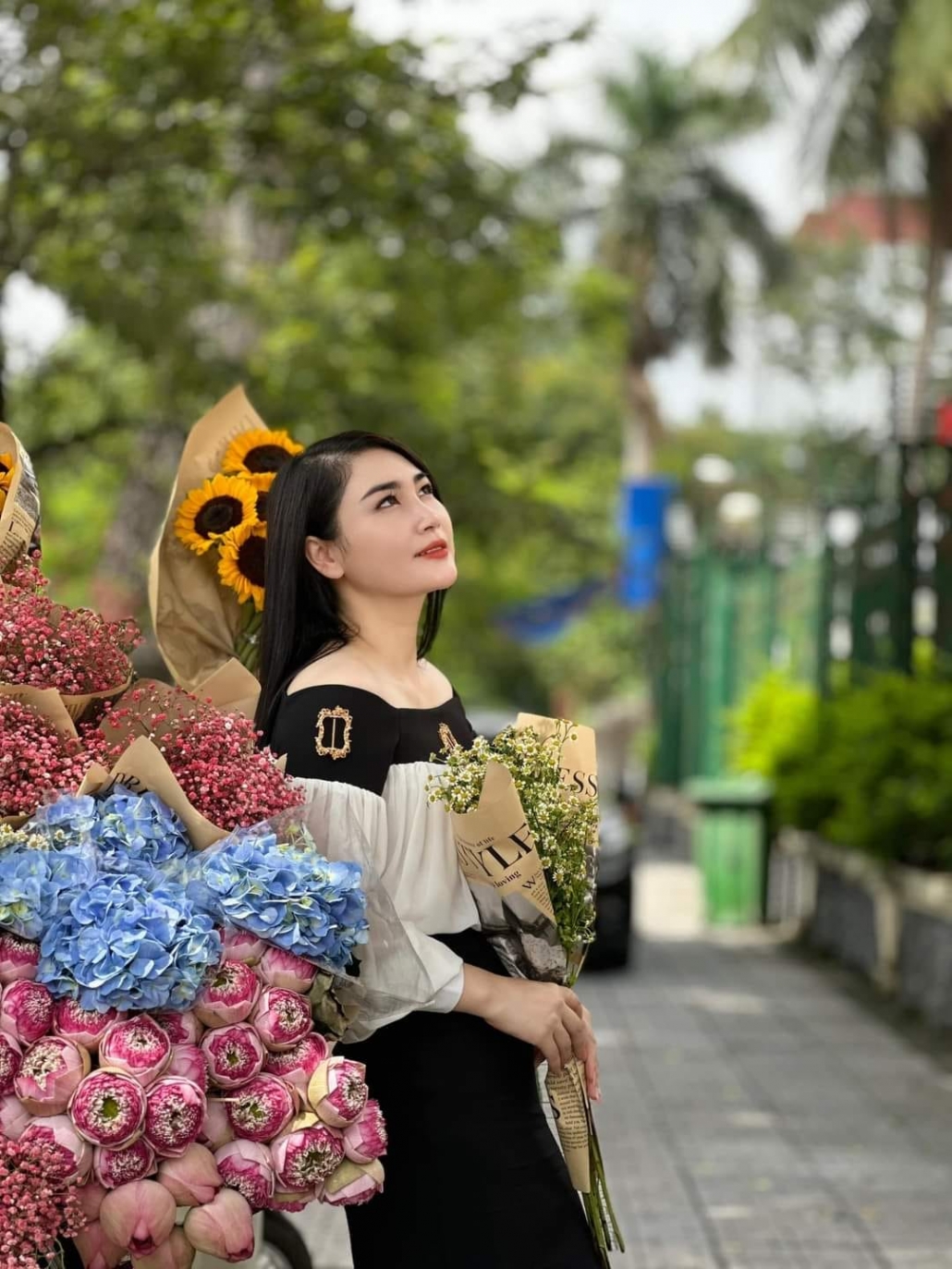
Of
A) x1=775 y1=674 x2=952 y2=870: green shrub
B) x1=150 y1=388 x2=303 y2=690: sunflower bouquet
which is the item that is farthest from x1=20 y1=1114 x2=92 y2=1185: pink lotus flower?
x1=775 y1=674 x2=952 y2=870: green shrub

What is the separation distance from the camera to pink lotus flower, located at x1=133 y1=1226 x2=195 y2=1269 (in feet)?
8.38

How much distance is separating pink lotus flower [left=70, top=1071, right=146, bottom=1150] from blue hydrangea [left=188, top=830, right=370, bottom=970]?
0.26 m

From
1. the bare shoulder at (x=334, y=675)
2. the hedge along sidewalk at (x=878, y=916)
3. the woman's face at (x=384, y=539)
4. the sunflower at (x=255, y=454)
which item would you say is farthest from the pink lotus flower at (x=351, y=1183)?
the hedge along sidewalk at (x=878, y=916)

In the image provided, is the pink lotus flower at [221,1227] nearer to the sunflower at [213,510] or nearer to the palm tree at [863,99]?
the sunflower at [213,510]

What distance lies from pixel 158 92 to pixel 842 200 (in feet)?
91.0

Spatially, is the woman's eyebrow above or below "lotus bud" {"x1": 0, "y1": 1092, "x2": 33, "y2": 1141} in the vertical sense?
above

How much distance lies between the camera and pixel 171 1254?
2562mm

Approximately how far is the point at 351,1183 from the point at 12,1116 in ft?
1.44

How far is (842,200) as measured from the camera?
120 feet

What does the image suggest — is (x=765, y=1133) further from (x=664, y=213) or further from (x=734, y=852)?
(x=664, y=213)

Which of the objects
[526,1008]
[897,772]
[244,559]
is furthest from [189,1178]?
[897,772]

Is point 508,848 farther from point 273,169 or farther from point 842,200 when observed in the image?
point 842,200

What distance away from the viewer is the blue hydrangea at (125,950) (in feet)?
8.23

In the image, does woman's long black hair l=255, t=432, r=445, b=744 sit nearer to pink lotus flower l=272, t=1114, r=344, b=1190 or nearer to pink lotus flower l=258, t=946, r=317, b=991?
pink lotus flower l=258, t=946, r=317, b=991
